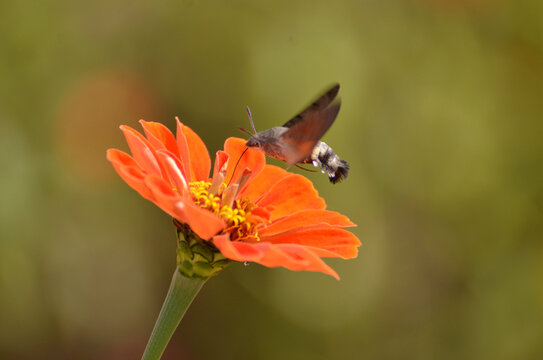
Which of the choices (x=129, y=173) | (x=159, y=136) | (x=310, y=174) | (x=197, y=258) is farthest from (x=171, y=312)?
(x=310, y=174)

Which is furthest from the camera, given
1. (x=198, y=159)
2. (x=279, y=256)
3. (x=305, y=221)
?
(x=198, y=159)

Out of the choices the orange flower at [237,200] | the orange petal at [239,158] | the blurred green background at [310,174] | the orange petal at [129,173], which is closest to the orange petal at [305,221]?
the orange flower at [237,200]

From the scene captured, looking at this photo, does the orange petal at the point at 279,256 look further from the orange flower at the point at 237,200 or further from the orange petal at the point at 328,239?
the orange petal at the point at 328,239

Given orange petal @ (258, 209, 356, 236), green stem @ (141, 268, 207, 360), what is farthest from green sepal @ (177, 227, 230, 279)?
orange petal @ (258, 209, 356, 236)

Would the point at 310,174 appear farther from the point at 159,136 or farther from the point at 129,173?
the point at 129,173

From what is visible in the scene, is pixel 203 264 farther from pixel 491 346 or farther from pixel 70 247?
pixel 491 346

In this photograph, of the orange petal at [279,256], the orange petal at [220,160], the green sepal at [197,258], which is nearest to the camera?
the orange petal at [279,256]

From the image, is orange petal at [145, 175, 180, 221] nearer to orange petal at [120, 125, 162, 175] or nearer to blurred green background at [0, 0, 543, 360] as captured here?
orange petal at [120, 125, 162, 175]
